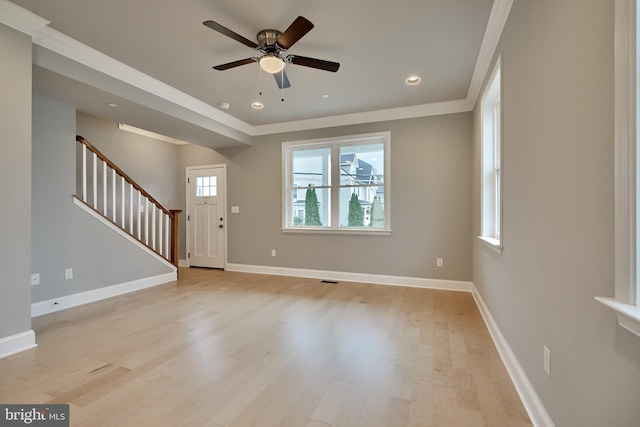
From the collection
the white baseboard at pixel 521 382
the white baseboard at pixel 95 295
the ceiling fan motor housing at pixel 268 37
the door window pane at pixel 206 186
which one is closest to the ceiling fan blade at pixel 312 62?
the ceiling fan motor housing at pixel 268 37

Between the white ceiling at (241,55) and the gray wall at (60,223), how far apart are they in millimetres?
367

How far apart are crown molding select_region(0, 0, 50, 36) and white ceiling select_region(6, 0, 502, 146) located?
0.06 m

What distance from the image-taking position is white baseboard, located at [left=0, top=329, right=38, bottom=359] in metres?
2.23

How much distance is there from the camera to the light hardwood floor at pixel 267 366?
5.32ft

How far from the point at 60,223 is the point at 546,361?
4755mm

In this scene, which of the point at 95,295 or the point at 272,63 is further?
the point at 95,295

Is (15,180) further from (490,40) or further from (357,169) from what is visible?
(490,40)

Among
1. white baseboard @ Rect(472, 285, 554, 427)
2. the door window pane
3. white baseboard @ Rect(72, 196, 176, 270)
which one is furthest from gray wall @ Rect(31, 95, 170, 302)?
white baseboard @ Rect(472, 285, 554, 427)

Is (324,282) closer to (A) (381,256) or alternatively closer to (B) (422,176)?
(A) (381,256)

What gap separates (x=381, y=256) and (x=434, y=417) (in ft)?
9.98

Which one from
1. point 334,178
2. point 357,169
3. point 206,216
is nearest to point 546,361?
point 357,169

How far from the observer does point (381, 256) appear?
457 centimetres

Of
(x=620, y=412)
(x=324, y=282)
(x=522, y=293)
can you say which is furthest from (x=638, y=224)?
(x=324, y=282)

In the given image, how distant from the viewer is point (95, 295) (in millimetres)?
3754
